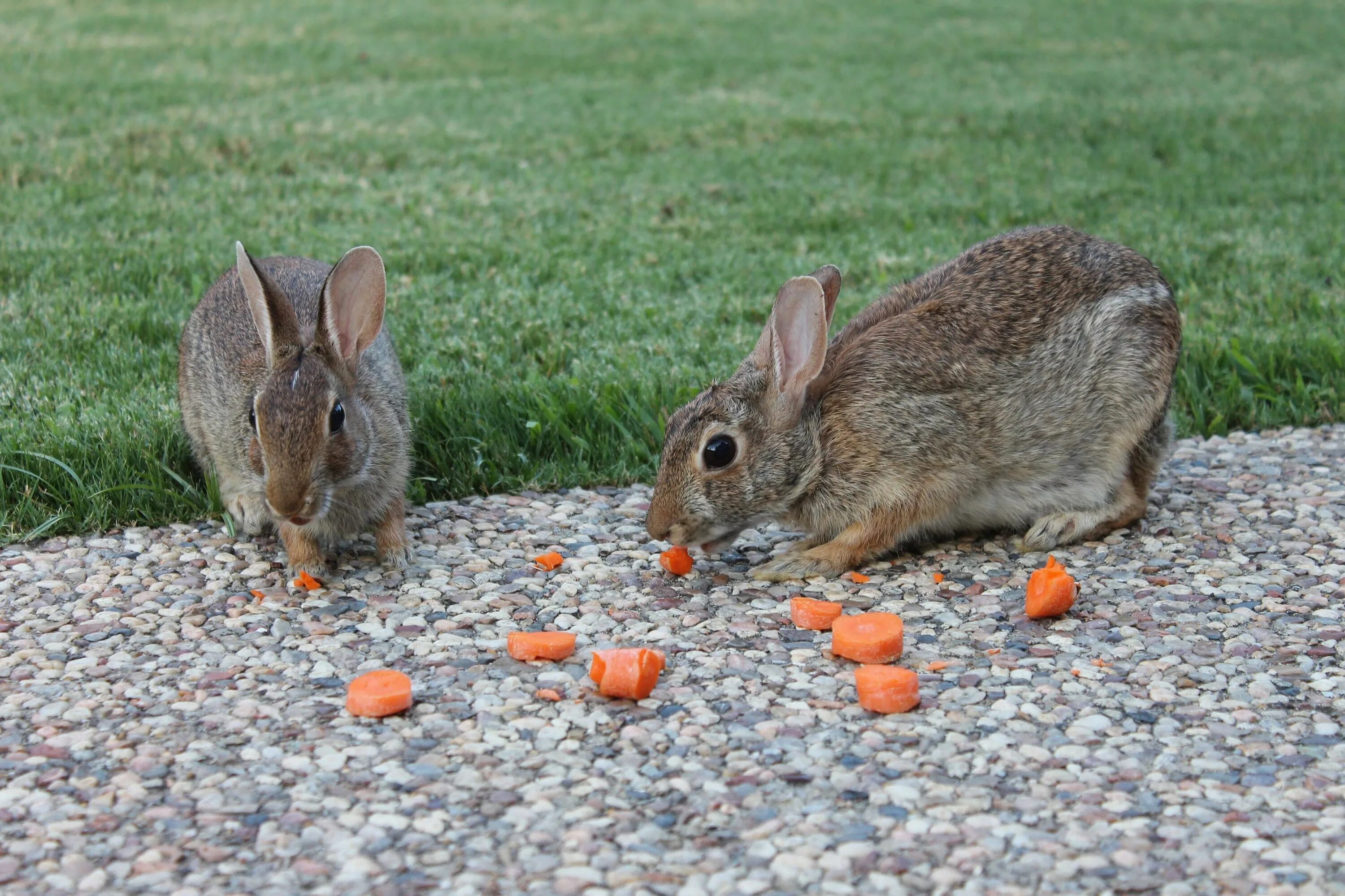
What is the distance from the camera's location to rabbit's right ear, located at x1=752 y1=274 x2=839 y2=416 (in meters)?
5.27

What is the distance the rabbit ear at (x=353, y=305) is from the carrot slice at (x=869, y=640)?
2.07 m

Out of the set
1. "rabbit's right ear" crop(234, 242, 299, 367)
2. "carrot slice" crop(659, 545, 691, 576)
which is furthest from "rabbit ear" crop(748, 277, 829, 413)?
"rabbit's right ear" crop(234, 242, 299, 367)

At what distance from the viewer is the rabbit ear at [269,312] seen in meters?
5.11

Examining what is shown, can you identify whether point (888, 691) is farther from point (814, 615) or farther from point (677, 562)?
point (677, 562)

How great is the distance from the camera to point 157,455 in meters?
Result: 5.95

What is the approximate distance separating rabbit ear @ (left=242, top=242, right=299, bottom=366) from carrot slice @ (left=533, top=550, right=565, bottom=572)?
1.17 metres

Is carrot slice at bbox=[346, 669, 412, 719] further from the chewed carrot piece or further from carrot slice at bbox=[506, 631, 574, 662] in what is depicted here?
the chewed carrot piece

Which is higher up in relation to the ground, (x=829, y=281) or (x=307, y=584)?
(x=829, y=281)

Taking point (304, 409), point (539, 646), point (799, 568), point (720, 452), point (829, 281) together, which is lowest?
point (799, 568)

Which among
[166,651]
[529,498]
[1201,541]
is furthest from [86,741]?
[1201,541]

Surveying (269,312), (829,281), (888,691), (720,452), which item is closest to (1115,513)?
(829,281)

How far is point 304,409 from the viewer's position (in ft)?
15.8

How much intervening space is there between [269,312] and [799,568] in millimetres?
2107

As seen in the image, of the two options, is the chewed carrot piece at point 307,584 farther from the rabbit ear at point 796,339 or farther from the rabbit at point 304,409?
the rabbit ear at point 796,339
